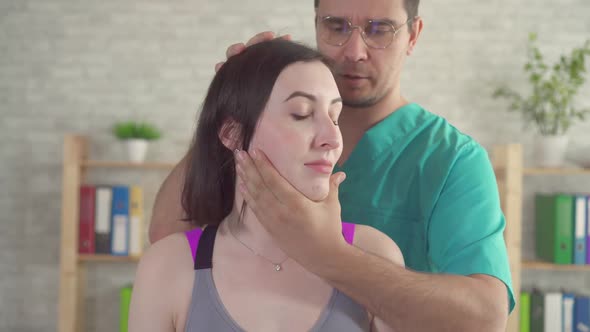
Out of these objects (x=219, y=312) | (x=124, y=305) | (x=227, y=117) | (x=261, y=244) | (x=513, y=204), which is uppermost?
(x=227, y=117)

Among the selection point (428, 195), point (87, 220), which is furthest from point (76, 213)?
point (428, 195)

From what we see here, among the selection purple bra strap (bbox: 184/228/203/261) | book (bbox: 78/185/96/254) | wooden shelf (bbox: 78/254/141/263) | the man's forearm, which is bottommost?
wooden shelf (bbox: 78/254/141/263)

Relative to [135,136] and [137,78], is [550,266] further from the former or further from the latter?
[137,78]

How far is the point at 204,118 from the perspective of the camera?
125 centimetres

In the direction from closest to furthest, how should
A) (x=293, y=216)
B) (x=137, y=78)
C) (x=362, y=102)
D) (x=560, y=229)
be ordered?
(x=293, y=216)
(x=362, y=102)
(x=560, y=229)
(x=137, y=78)

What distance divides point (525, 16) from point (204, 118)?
11.6 feet

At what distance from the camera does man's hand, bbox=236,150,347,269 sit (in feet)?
3.47

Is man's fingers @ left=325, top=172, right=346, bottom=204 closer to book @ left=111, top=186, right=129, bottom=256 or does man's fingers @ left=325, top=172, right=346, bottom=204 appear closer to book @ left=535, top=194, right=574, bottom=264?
book @ left=111, top=186, right=129, bottom=256

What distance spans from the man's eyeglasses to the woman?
297mm

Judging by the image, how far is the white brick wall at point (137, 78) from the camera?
13.6 feet

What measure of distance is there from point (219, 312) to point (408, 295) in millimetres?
355

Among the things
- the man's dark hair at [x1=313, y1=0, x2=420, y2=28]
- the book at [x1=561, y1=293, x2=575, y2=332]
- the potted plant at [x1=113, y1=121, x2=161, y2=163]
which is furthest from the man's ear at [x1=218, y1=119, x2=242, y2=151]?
the book at [x1=561, y1=293, x2=575, y2=332]

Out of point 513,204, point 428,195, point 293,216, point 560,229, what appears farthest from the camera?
point 560,229

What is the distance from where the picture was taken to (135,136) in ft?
13.0
